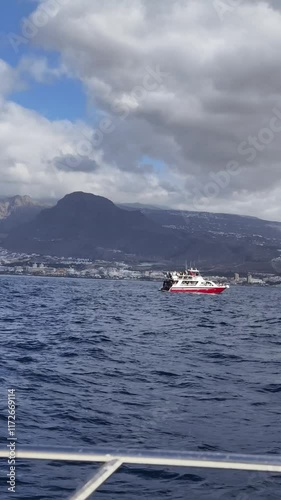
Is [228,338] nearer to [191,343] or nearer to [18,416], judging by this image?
[191,343]

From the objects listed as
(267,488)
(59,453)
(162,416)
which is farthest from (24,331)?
(59,453)

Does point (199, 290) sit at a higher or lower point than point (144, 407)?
lower

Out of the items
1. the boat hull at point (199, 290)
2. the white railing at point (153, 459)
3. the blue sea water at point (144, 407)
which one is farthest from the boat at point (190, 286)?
the white railing at point (153, 459)

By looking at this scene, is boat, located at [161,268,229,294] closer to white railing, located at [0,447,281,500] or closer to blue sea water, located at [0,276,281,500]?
blue sea water, located at [0,276,281,500]

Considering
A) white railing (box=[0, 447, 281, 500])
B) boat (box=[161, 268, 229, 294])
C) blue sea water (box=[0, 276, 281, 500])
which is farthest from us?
boat (box=[161, 268, 229, 294])

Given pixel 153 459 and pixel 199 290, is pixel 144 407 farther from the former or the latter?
pixel 199 290

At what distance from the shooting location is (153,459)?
4.89 meters

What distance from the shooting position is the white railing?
15.6 feet

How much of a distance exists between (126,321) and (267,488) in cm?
3297

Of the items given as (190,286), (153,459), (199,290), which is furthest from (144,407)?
(199,290)

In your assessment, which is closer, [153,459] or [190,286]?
[153,459]

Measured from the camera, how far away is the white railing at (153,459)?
477 centimetres

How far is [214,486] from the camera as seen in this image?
803 cm

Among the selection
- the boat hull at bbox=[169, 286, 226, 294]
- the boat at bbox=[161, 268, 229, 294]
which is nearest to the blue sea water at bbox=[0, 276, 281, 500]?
the boat at bbox=[161, 268, 229, 294]
